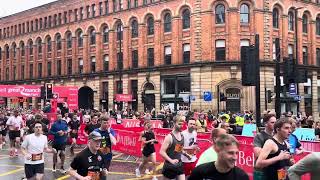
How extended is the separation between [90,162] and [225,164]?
2742 millimetres

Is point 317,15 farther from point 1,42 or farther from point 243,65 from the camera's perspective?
point 1,42

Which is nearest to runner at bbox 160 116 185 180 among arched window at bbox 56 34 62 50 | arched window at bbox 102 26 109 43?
arched window at bbox 102 26 109 43

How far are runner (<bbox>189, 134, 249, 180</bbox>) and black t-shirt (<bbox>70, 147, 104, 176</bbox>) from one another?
246 centimetres

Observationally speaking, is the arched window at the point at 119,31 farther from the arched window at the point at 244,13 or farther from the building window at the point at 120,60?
the arched window at the point at 244,13

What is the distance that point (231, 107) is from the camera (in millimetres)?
39656

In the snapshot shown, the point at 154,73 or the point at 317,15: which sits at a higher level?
the point at 317,15

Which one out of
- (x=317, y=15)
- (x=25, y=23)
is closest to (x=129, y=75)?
(x=317, y=15)

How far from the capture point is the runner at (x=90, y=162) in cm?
619

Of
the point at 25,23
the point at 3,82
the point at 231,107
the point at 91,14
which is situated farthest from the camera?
the point at 3,82

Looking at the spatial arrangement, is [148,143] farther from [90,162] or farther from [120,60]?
[120,60]

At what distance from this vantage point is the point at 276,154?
19.0ft

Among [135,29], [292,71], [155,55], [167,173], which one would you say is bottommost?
[167,173]

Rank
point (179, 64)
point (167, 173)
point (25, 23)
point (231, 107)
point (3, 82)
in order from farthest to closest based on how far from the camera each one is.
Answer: point (3, 82)
point (25, 23)
point (179, 64)
point (231, 107)
point (167, 173)

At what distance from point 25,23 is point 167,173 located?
60464mm
